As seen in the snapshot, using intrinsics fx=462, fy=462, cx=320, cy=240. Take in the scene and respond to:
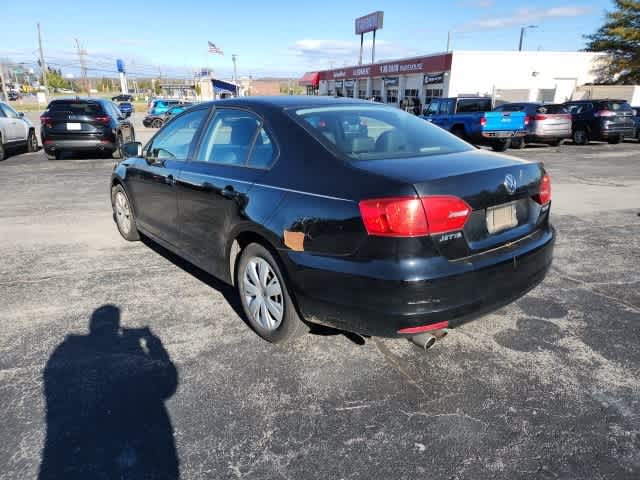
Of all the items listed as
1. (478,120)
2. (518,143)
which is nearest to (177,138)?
(478,120)

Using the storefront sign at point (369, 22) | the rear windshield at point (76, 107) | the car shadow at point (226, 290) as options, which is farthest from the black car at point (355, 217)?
the storefront sign at point (369, 22)

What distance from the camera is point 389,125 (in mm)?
3439

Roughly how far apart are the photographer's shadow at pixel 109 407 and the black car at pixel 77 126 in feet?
35.4

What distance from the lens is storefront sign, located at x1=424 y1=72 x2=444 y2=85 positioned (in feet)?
112

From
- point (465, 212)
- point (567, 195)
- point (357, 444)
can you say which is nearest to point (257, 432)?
point (357, 444)

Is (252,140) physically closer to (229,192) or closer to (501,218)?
(229,192)

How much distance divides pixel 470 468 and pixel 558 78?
3965cm

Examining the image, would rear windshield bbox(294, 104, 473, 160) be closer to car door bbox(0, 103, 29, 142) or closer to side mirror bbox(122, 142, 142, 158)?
side mirror bbox(122, 142, 142, 158)

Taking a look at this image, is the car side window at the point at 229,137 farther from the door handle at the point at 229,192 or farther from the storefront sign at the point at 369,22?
the storefront sign at the point at 369,22

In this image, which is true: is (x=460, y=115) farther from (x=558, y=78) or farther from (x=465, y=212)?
(x=558, y=78)

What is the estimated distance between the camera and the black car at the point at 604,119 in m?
17.7

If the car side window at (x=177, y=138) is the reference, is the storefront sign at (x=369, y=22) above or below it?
above

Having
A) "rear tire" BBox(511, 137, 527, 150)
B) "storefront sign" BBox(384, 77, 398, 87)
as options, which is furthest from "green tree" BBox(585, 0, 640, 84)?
"rear tire" BBox(511, 137, 527, 150)

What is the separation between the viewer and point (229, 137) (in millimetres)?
3600
